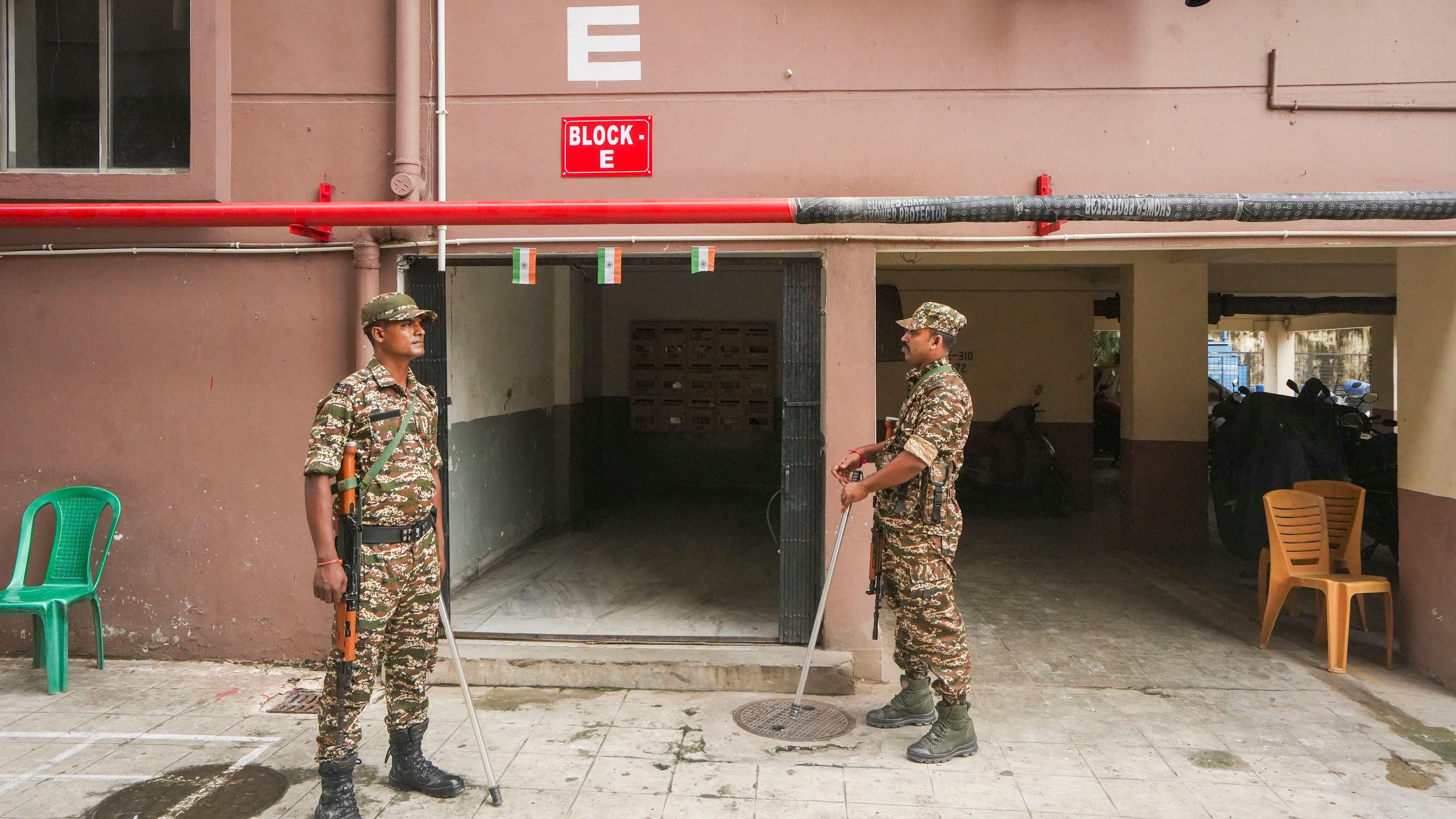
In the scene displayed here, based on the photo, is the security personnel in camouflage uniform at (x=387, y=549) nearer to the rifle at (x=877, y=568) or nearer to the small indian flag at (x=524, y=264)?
the small indian flag at (x=524, y=264)

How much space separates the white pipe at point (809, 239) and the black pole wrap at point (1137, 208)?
3.06 ft

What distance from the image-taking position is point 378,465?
136 inches

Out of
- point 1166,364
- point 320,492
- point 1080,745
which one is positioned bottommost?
point 1080,745

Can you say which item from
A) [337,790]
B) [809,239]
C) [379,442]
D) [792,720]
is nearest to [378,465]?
[379,442]

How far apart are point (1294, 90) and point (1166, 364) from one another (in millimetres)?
3616

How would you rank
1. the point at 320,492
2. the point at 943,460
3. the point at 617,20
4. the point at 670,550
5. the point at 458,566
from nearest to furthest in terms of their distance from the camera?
the point at 320,492 < the point at 943,460 < the point at 617,20 < the point at 458,566 < the point at 670,550

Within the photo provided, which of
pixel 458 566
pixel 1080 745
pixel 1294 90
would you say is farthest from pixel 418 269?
pixel 1294 90

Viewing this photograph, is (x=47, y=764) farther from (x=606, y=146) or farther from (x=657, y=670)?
(x=606, y=146)

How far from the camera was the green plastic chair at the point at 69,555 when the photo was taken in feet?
16.1

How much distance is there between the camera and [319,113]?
5109 millimetres

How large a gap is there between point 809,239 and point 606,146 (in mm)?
1199

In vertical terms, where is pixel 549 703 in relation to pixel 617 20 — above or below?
below

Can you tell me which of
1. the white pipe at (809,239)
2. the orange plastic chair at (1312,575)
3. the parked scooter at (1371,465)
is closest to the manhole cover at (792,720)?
the white pipe at (809,239)

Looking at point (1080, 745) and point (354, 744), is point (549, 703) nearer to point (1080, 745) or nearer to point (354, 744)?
point (354, 744)
